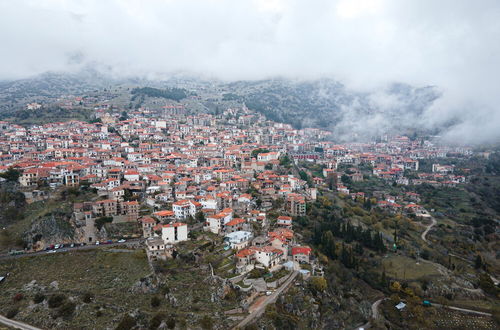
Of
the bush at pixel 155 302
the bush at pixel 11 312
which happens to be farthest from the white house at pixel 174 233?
the bush at pixel 11 312

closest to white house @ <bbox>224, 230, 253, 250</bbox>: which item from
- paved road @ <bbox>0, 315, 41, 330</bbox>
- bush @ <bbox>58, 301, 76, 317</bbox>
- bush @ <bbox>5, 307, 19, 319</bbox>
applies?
bush @ <bbox>58, 301, 76, 317</bbox>

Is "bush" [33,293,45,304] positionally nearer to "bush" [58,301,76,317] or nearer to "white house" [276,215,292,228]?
"bush" [58,301,76,317]

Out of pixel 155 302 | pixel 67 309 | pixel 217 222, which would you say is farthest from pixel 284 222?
pixel 67 309

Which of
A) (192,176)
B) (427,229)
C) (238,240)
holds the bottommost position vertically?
(427,229)

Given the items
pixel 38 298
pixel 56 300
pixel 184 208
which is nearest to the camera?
pixel 56 300

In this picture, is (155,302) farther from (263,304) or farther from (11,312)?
(11,312)

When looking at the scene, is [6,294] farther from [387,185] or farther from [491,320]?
[387,185]

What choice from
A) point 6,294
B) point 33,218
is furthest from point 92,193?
point 6,294

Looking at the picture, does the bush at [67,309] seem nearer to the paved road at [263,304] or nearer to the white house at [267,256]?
the paved road at [263,304]
